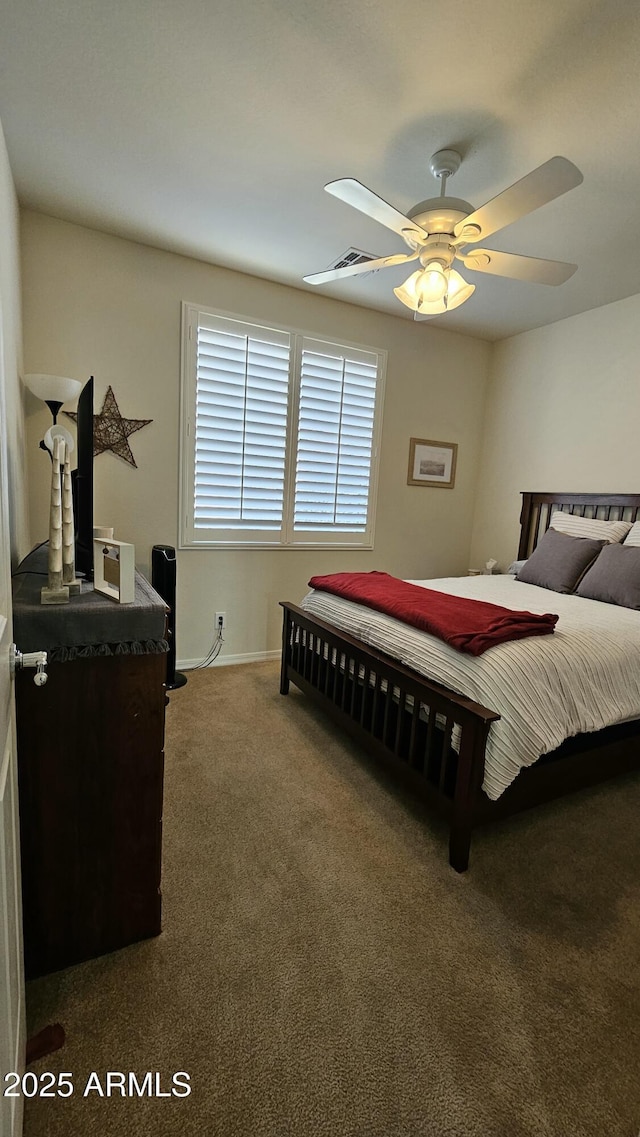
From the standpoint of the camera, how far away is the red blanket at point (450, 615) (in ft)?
6.19

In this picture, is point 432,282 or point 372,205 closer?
point 372,205

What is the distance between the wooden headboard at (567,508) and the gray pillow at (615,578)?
53 cm

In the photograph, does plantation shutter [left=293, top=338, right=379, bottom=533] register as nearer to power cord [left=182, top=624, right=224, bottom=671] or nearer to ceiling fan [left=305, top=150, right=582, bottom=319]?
power cord [left=182, top=624, right=224, bottom=671]

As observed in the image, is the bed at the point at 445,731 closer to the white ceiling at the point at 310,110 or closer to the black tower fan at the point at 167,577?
the black tower fan at the point at 167,577

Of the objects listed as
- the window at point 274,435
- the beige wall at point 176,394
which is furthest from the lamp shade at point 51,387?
the window at point 274,435

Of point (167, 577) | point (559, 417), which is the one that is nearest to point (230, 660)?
point (167, 577)

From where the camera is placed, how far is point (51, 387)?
2.37m

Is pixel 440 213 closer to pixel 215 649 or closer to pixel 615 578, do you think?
pixel 615 578

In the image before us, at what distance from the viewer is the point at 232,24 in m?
1.55

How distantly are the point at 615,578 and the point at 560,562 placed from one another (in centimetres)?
43

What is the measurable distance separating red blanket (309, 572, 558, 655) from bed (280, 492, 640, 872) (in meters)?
0.07

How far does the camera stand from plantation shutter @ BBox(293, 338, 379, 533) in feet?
11.9

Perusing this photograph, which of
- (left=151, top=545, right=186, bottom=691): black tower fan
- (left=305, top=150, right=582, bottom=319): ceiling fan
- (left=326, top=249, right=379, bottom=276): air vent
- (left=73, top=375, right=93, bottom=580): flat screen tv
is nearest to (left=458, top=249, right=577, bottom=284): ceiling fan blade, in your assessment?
(left=305, top=150, right=582, bottom=319): ceiling fan

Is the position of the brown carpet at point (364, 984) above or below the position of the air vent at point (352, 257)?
below
